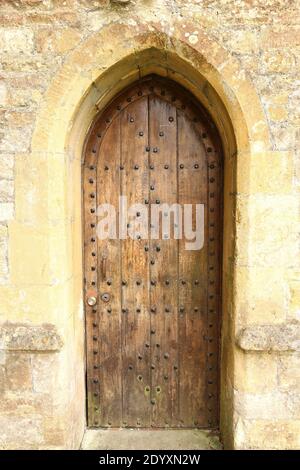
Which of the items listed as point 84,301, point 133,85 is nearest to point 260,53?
point 133,85

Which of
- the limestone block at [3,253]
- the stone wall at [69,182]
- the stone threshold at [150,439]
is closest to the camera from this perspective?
the stone wall at [69,182]

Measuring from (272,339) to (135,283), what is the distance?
101 cm

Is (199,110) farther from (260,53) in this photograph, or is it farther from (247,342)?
(247,342)

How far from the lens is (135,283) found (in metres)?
2.59

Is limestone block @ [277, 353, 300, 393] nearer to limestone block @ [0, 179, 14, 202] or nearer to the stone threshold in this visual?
the stone threshold

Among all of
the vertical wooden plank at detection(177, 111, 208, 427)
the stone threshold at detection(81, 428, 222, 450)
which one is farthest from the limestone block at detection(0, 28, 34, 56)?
the stone threshold at detection(81, 428, 222, 450)

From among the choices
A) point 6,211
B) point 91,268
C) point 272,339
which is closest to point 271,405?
point 272,339

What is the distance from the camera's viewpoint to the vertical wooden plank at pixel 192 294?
2535 mm

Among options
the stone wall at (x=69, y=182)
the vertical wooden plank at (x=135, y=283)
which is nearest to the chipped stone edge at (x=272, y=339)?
the stone wall at (x=69, y=182)

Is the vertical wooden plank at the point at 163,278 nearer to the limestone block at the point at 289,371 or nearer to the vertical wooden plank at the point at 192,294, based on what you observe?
the vertical wooden plank at the point at 192,294

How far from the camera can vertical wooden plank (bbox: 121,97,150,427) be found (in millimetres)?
2531

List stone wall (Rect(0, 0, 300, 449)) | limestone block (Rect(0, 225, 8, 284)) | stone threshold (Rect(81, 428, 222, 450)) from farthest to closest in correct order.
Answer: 1. stone threshold (Rect(81, 428, 222, 450))
2. limestone block (Rect(0, 225, 8, 284))
3. stone wall (Rect(0, 0, 300, 449))

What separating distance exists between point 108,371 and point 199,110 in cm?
205

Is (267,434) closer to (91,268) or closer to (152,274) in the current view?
(152,274)
